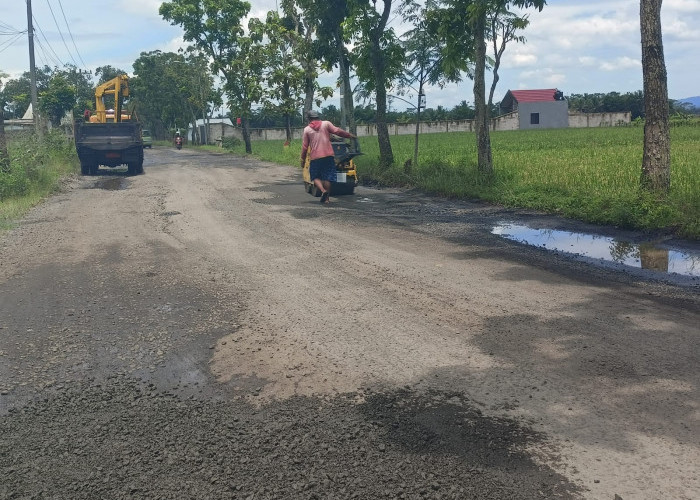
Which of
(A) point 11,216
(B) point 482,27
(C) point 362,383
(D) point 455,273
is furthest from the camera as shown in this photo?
(B) point 482,27

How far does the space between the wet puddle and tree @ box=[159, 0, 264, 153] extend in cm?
3531

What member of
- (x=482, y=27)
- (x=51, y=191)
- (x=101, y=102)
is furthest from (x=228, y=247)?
(x=101, y=102)

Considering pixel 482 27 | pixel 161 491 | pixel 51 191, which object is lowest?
pixel 161 491

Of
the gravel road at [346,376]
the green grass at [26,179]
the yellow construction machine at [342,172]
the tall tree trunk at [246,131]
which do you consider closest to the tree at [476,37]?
the yellow construction machine at [342,172]

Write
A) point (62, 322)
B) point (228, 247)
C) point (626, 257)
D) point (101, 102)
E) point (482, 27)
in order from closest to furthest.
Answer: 1. point (62, 322)
2. point (626, 257)
3. point (228, 247)
4. point (482, 27)
5. point (101, 102)

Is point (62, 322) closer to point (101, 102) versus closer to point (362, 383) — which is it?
point (362, 383)

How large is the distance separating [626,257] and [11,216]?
11.7 meters

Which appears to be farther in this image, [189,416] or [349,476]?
[189,416]

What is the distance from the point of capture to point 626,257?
870 centimetres

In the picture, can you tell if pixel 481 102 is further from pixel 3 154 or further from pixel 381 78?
pixel 3 154

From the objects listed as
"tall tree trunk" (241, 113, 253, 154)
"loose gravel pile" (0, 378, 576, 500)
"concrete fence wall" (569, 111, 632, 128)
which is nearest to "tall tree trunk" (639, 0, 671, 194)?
"loose gravel pile" (0, 378, 576, 500)

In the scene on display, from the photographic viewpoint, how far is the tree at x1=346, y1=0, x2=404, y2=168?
20.5m

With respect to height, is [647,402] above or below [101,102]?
below

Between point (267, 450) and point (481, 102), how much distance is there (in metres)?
14.5
